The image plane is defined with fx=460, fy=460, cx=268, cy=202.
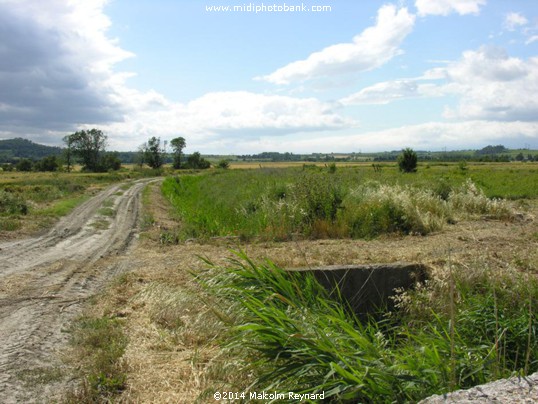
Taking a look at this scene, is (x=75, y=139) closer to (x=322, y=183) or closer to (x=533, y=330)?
(x=322, y=183)

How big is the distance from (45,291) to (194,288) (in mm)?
2773

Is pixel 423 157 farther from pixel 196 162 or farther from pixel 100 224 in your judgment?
pixel 100 224

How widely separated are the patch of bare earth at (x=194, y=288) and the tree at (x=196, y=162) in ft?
323

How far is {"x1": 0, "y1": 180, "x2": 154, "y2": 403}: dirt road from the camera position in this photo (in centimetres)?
395

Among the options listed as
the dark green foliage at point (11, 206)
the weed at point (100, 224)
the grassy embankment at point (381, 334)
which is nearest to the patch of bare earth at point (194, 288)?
the grassy embankment at point (381, 334)

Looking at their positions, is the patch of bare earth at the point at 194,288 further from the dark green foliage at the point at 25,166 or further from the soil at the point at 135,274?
the dark green foliage at the point at 25,166

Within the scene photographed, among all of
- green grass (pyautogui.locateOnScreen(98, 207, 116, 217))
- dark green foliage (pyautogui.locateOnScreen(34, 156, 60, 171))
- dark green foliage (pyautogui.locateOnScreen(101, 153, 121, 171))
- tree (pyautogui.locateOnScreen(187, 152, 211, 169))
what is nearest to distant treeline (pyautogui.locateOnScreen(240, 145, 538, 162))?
tree (pyautogui.locateOnScreen(187, 152, 211, 169))

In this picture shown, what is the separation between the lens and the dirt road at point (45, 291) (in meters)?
3.95

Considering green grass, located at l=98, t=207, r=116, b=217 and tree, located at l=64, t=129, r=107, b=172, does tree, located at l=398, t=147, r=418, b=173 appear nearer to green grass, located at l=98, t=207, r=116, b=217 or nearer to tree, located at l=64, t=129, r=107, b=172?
green grass, located at l=98, t=207, r=116, b=217

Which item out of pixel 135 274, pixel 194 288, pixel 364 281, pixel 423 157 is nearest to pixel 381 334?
pixel 364 281

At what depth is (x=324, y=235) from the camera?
10.4m

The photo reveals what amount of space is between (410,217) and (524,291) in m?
5.76

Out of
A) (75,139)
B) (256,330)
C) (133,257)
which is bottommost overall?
(133,257)

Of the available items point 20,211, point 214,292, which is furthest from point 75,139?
point 214,292
